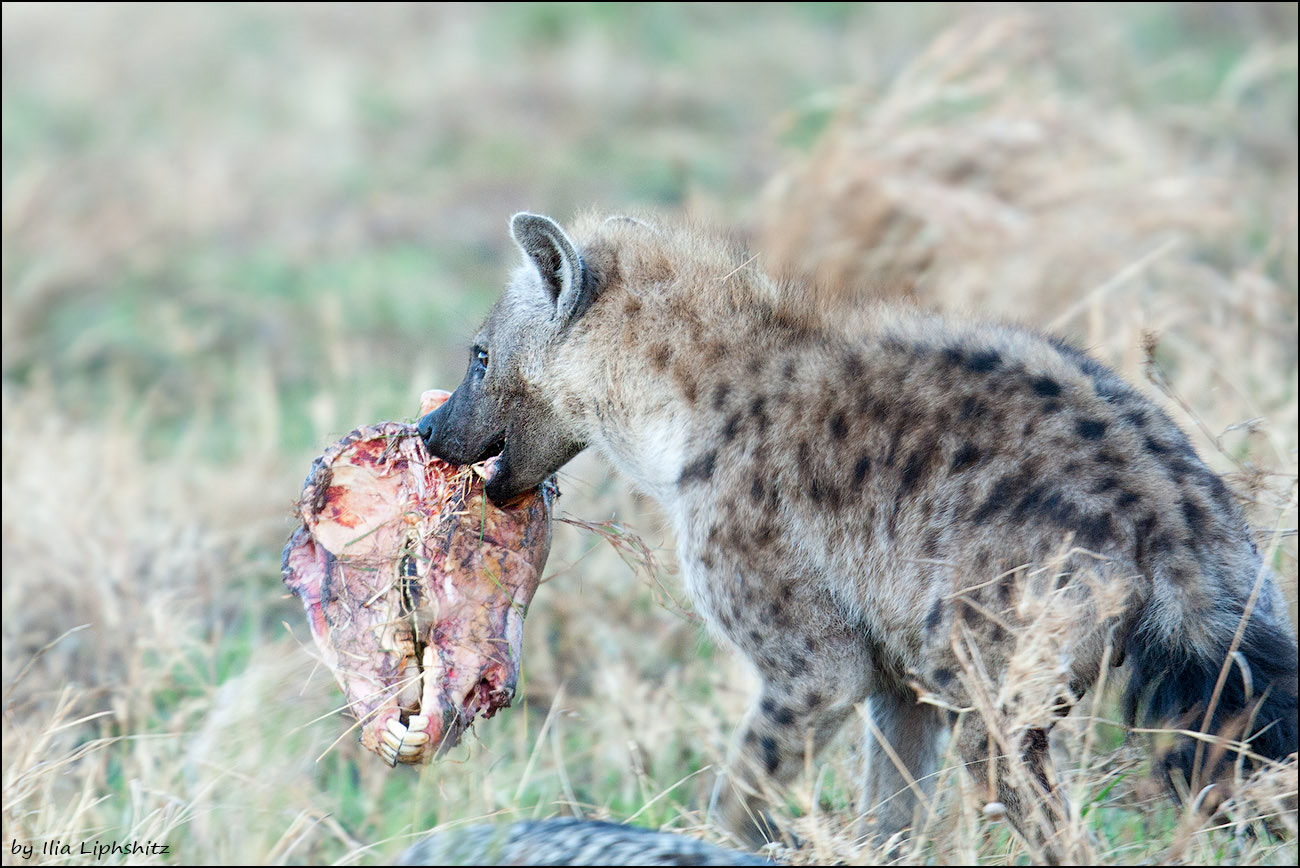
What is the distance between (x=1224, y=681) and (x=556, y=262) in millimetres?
2176

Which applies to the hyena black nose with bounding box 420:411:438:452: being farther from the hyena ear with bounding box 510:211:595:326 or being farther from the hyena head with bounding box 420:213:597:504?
the hyena ear with bounding box 510:211:595:326

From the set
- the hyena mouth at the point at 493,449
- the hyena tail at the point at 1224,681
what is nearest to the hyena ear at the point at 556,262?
the hyena mouth at the point at 493,449

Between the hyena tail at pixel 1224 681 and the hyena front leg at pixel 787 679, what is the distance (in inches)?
28.9

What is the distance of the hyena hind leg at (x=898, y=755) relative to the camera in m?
4.37

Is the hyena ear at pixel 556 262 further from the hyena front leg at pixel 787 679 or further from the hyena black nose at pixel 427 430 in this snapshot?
the hyena front leg at pixel 787 679

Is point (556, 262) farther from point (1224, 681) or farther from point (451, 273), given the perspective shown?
point (451, 273)

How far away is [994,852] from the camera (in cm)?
385

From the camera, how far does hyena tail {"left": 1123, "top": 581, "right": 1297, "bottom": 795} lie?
11.5ft

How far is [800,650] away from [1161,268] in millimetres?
4140

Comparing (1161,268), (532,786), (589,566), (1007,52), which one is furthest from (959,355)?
(1007,52)

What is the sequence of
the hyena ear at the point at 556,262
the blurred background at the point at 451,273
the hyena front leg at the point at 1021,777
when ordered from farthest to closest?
the blurred background at the point at 451,273 → the hyena ear at the point at 556,262 → the hyena front leg at the point at 1021,777

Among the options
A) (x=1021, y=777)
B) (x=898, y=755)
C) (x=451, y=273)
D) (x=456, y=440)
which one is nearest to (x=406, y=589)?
(x=456, y=440)

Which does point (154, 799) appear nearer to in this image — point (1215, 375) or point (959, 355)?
point (959, 355)

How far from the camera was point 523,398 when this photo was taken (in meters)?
4.60
